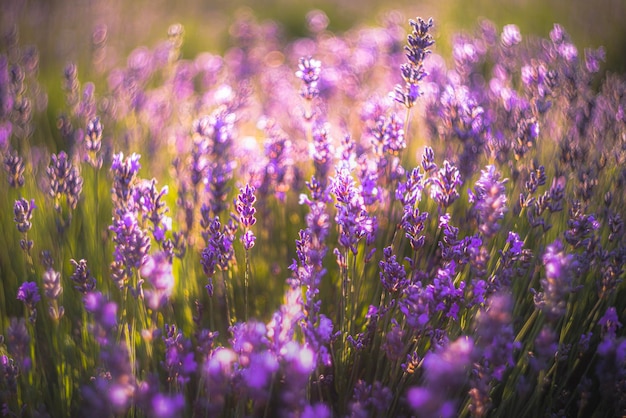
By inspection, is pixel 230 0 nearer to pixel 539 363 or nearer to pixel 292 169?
pixel 292 169

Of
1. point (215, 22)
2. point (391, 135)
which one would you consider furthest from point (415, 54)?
point (215, 22)

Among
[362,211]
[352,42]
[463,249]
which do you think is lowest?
[463,249]

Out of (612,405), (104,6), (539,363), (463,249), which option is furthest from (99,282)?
(104,6)

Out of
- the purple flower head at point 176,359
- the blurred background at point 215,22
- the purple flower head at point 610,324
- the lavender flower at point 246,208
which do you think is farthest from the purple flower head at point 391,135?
the blurred background at point 215,22

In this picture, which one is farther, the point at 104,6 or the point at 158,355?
the point at 104,6

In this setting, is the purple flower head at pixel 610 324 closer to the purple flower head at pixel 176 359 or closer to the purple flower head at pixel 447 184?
the purple flower head at pixel 447 184
